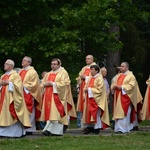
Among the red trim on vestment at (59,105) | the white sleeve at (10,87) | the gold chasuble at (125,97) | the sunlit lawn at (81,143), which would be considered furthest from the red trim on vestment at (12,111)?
the gold chasuble at (125,97)

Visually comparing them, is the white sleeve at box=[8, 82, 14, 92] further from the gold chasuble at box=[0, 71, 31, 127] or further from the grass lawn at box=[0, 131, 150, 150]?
the grass lawn at box=[0, 131, 150, 150]

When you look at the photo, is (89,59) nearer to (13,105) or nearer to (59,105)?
(59,105)

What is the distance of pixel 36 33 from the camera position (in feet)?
74.0

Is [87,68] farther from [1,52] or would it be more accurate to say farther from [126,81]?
[1,52]

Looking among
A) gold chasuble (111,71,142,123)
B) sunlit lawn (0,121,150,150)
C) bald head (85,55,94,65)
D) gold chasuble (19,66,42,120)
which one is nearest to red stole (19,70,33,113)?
gold chasuble (19,66,42,120)

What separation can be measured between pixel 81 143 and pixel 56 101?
246 centimetres

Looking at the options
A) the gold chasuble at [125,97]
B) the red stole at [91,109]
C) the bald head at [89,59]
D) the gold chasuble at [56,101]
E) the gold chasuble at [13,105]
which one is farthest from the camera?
the bald head at [89,59]

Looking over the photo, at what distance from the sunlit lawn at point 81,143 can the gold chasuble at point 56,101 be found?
1.03 metres

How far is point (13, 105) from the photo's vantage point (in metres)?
16.2

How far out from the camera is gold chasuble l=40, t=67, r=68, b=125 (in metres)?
16.8

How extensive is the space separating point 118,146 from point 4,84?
12.4ft

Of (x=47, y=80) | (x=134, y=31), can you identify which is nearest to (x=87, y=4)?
(x=47, y=80)

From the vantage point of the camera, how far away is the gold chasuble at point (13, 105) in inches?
635

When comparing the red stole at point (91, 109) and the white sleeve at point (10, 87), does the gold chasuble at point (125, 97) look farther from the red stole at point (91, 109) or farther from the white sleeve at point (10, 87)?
the white sleeve at point (10, 87)
